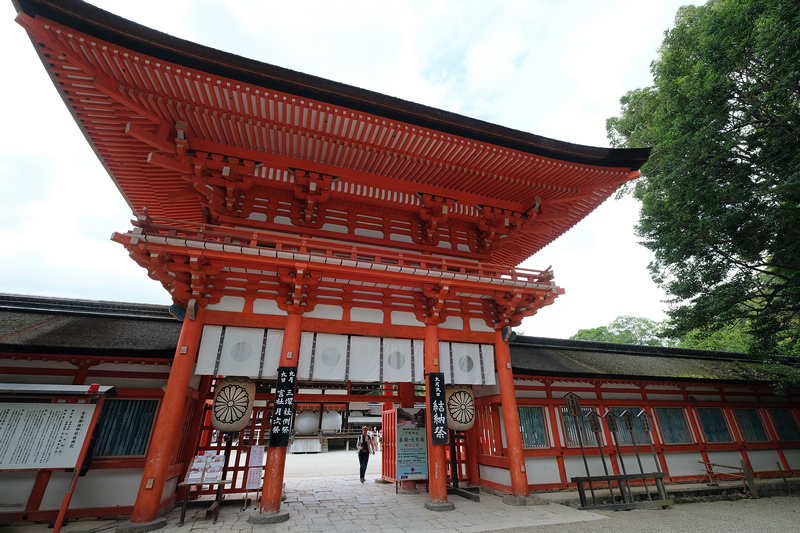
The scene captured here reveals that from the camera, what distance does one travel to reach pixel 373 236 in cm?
952

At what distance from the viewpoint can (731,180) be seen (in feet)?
34.7

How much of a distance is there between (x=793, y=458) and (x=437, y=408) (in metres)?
13.7

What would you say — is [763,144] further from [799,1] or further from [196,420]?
[196,420]

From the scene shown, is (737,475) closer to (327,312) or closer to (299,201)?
(327,312)

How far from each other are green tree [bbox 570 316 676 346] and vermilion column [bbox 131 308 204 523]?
1775 inches

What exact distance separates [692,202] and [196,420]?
15.6 metres

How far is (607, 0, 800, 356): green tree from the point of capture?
942 centimetres

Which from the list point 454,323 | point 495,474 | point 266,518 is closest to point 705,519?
point 495,474

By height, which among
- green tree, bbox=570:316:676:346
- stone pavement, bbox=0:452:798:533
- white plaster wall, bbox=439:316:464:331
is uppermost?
green tree, bbox=570:316:676:346

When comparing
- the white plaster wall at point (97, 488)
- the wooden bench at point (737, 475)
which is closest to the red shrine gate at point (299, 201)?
the white plaster wall at point (97, 488)

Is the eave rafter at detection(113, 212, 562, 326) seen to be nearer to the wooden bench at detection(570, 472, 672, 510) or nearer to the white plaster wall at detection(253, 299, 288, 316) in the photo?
the white plaster wall at detection(253, 299, 288, 316)

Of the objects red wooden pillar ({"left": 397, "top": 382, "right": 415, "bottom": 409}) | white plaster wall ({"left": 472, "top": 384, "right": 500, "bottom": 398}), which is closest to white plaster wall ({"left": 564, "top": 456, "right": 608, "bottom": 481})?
white plaster wall ({"left": 472, "top": 384, "right": 500, "bottom": 398})

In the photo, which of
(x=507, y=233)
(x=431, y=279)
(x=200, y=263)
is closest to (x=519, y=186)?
(x=507, y=233)

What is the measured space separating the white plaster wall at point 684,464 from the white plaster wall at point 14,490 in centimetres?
1591
